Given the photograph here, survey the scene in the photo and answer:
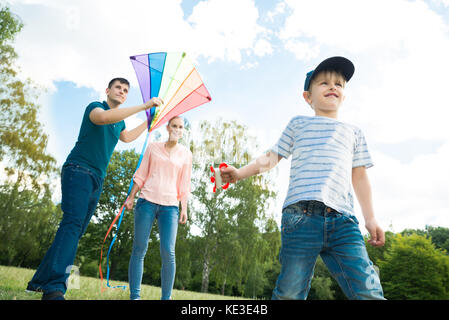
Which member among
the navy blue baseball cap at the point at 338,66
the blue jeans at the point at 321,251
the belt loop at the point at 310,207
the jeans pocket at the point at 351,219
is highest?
the navy blue baseball cap at the point at 338,66

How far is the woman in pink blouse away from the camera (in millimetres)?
3959

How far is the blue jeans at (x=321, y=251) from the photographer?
196 cm

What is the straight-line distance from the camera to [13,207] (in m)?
18.7

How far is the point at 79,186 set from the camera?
318cm

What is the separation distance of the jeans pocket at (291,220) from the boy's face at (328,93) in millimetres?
839

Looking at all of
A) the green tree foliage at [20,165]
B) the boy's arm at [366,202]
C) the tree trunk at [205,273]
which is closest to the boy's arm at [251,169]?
the boy's arm at [366,202]

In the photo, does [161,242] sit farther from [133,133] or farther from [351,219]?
[351,219]

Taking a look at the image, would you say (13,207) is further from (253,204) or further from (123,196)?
(253,204)

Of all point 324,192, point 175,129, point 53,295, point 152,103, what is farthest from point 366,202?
point 175,129

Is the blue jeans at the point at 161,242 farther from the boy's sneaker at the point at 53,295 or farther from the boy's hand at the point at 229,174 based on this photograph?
the boy's hand at the point at 229,174

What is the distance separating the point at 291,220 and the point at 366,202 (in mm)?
639

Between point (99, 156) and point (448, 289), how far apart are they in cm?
3725

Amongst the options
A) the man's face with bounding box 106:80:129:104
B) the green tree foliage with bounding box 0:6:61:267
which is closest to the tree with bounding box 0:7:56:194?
the green tree foliage with bounding box 0:6:61:267

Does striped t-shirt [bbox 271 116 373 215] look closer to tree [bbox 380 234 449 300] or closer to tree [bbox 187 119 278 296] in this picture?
tree [bbox 187 119 278 296]
